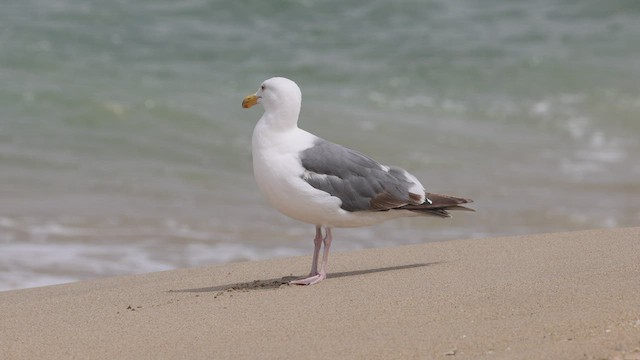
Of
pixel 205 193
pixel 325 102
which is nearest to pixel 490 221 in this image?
pixel 205 193

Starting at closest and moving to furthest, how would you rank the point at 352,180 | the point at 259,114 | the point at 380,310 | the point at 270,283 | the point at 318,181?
1. the point at 380,310
2. the point at 318,181
3. the point at 352,180
4. the point at 270,283
5. the point at 259,114

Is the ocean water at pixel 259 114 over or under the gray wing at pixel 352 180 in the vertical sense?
over

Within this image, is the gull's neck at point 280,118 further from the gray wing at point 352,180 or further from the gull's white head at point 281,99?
the gray wing at point 352,180

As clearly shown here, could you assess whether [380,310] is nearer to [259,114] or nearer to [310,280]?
[310,280]

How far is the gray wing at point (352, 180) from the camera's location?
4785 mm

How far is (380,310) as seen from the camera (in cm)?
396

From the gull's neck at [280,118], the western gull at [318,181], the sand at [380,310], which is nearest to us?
the sand at [380,310]

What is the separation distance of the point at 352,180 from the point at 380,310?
3.37 feet

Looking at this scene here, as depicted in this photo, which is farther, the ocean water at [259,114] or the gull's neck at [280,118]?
the ocean water at [259,114]

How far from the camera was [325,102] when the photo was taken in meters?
12.9

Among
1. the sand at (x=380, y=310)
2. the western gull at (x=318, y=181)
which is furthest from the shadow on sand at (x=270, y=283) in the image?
the western gull at (x=318, y=181)

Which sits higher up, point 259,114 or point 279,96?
point 259,114

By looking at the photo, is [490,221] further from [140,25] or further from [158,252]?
[140,25]

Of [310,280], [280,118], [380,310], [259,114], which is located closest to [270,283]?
[310,280]
